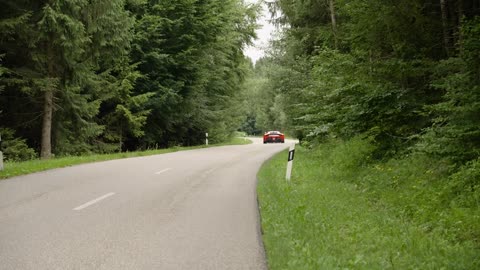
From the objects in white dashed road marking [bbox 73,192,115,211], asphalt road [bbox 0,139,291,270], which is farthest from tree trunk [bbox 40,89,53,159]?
white dashed road marking [bbox 73,192,115,211]

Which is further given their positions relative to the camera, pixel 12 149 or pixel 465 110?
pixel 12 149

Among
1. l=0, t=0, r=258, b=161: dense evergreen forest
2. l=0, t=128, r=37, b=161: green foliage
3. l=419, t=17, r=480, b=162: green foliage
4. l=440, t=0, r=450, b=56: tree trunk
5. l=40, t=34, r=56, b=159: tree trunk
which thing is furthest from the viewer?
l=40, t=34, r=56, b=159: tree trunk

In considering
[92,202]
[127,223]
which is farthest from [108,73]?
[127,223]

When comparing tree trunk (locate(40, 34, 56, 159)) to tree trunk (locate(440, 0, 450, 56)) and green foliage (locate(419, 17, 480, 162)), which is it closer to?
tree trunk (locate(440, 0, 450, 56))

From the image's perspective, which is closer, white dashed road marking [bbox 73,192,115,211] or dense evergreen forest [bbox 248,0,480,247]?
dense evergreen forest [bbox 248,0,480,247]

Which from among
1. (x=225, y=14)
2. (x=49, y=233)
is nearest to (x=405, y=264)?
(x=49, y=233)

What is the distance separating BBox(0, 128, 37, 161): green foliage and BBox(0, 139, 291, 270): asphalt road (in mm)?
5668

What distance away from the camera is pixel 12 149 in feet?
51.8

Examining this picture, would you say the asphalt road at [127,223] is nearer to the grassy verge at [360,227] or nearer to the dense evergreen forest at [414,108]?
the grassy verge at [360,227]

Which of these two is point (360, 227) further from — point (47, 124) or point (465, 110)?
point (47, 124)

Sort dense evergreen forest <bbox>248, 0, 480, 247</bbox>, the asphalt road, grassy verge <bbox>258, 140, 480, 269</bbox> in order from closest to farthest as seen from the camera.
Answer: grassy verge <bbox>258, 140, 480, 269</bbox>, the asphalt road, dense evergreen forest <bbox>248, 0, 480, 247</bbox>

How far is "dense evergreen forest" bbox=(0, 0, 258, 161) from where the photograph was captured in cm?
1564

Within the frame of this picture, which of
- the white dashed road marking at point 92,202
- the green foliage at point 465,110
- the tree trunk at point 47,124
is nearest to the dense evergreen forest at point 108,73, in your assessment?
the tree trunk at point 47,124

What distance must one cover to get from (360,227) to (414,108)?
4.86 m
